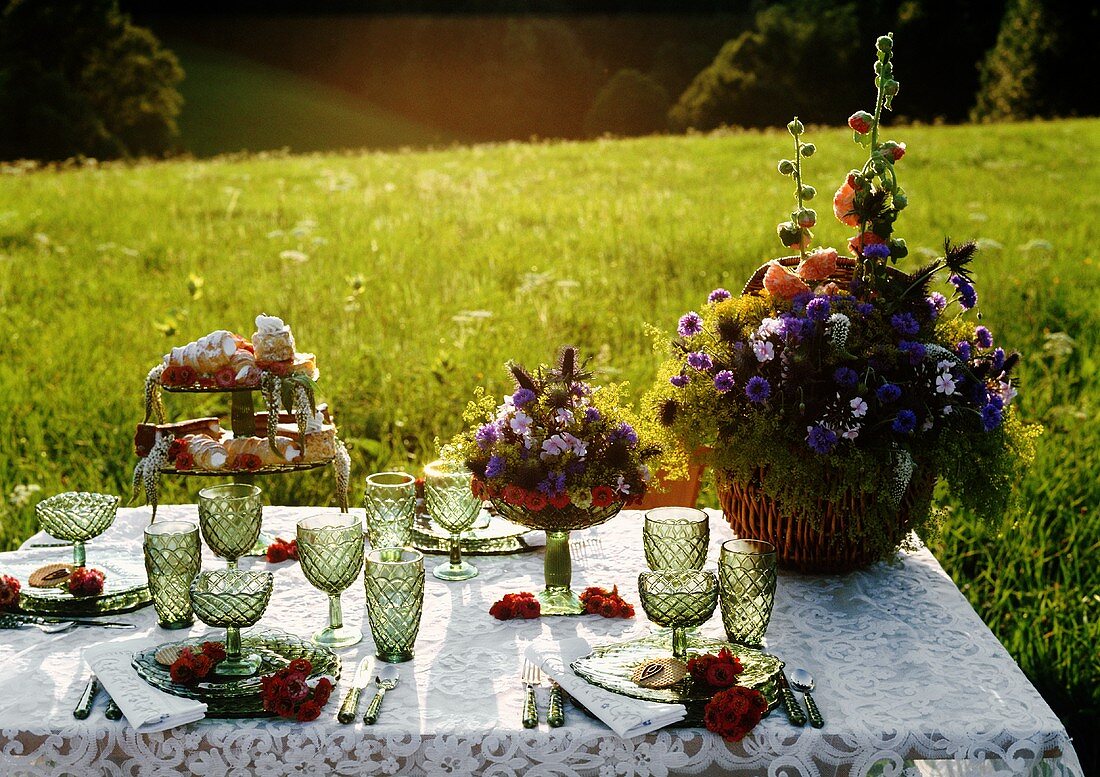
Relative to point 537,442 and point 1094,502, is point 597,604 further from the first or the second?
point 1094,502

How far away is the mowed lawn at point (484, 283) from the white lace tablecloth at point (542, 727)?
643mm

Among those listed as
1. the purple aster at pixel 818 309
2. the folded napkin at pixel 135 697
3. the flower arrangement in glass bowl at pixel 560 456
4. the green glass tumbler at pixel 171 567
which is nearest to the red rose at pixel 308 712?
the folded napkin at pixel 135 697

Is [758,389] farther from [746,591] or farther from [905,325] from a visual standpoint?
[746,591]

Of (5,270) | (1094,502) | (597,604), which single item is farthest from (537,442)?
(5,270)

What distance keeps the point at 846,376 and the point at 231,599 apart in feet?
4.37

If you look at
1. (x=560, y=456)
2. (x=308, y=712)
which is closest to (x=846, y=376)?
(x=560, y=456)

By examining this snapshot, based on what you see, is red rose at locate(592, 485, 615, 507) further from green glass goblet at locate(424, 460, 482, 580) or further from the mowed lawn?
the mowed lawn

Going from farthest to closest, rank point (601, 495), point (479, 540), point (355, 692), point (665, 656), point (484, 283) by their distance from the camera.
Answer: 1. point (484, 283)
2. point (479, 540)
3. point (601, 495)
4. point (665, 656)
5. point (355, 692)

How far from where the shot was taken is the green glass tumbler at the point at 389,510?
277 cm

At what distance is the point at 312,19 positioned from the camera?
22516mm

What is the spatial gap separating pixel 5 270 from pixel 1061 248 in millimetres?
7811

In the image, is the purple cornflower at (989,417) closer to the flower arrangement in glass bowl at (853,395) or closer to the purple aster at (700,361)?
the flower arrangement in glass bowl at (853,395)

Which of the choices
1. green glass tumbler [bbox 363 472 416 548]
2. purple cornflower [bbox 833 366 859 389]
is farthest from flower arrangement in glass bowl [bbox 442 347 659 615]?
purple cornflower [bbox 833 366 859 389]

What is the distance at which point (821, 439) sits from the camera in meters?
2.46
